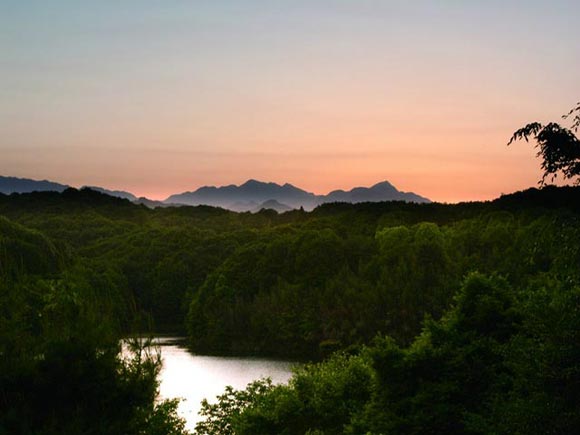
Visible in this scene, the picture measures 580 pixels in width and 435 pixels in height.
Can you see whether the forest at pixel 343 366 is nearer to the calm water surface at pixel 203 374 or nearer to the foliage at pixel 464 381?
the foliage at pixel 464 381

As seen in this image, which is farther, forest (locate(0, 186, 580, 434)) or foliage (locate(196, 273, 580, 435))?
foliage (locate(196, 273, 580, 435))

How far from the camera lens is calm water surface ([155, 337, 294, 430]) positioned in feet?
221

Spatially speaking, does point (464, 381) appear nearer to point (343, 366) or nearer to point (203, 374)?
point (343, 366)

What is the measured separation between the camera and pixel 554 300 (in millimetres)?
25984

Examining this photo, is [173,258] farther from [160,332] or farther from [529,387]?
[529,387]

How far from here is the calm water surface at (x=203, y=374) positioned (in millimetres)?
67375

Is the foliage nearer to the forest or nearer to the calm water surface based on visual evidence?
the forest

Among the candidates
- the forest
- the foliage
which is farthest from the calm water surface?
the foliage

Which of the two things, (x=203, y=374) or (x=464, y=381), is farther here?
(x=203, y=374)

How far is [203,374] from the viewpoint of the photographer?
82812 millimetres

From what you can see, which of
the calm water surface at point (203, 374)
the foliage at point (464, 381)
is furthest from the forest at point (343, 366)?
the calm water surface at point (203, 374)

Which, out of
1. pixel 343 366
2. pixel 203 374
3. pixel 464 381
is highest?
pixel 464 381

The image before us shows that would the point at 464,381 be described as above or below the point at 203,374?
above

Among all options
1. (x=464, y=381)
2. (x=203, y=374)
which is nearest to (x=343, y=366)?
(x=464, y=381)
